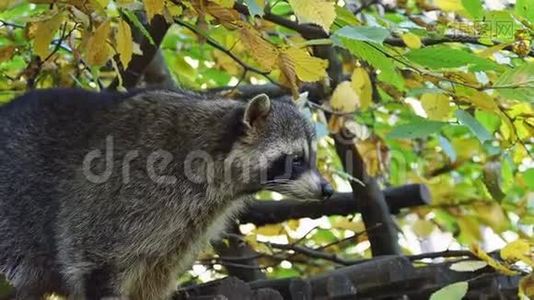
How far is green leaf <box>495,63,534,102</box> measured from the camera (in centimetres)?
321

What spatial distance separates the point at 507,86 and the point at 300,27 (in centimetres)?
119

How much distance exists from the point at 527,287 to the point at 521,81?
0.79 m

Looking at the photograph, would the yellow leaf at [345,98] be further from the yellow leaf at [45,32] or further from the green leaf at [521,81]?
the yellow leaf at [45,32]

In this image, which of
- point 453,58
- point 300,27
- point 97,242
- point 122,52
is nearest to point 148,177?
point 97,242

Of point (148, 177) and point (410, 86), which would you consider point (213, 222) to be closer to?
point (148, 177)

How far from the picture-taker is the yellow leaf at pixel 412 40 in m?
3.76

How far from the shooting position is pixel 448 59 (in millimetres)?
3180

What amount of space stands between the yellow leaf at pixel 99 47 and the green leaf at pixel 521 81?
51.9 inches

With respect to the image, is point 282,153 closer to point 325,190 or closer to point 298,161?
point 298,161

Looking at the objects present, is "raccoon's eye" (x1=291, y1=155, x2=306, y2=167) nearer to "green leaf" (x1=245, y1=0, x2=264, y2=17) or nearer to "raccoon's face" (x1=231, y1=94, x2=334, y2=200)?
"raccoon's face" (x1=231, y1=94, x2=334, y2=200)

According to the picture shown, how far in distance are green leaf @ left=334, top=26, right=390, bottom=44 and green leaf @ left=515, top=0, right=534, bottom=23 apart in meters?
0.62

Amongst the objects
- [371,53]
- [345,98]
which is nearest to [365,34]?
[371,53]

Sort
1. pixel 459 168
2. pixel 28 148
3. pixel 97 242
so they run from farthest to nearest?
pixel 459 168
pixel 28 148
pixel 97 242

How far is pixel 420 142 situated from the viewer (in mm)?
6375
